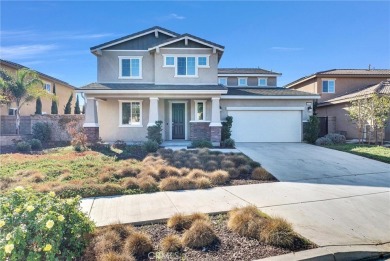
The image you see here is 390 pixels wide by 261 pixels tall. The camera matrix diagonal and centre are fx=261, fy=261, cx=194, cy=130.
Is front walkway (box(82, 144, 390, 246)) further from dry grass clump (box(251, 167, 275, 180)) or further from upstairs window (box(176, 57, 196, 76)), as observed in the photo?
upstairs window (box(176, 57, 196, 76))

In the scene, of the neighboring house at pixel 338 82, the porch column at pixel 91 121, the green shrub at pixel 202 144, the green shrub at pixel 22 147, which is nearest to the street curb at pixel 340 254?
the green shrub at pixel 202 144

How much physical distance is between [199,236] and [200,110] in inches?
561

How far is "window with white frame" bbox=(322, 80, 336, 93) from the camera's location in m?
26.3

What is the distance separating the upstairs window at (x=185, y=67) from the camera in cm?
1796

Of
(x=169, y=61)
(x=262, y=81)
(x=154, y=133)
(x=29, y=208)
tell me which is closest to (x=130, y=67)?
(x=169, y=61)

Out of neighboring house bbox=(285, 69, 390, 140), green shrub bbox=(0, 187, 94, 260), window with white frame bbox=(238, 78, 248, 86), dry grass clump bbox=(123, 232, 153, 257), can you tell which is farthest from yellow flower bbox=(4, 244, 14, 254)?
neighboring house bbox=(285, 69, 390, 140)

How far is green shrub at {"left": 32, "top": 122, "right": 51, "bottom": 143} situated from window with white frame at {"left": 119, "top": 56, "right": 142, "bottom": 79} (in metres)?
6.58

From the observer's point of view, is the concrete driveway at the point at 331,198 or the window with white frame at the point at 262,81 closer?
the concrete driveway at the point at 331,198

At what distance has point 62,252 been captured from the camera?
3.50 meters

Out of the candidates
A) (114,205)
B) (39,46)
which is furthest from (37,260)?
(39,46)

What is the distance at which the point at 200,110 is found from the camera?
59.4ft

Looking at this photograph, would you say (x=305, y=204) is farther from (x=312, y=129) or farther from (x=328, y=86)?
(x=328, y=86)

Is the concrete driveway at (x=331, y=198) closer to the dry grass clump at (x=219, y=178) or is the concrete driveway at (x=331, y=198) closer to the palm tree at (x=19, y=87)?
the dry grass clump at (x=219, y=178)

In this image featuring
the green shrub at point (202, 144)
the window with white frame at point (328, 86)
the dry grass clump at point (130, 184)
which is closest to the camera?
the dry grass clump at point (130, 184)
